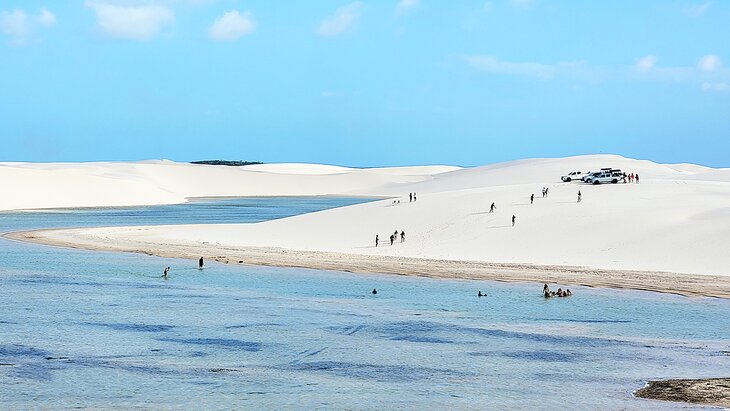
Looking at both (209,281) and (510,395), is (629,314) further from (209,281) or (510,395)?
(209,281)

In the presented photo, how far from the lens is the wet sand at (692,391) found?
48.7 feet

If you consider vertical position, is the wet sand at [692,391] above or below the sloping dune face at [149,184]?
below

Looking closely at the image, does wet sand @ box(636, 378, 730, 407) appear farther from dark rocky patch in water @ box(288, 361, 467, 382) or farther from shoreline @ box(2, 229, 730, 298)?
shoreline @ box(2, 229, 730, 298)

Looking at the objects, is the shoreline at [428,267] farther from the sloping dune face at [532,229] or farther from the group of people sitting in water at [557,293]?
the group of people sitting in water at [557,293]

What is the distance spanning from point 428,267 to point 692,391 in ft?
66.2

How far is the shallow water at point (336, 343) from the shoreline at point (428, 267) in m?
1.59

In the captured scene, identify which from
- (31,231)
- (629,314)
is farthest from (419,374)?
(31,231)

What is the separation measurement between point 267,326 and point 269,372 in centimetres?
508

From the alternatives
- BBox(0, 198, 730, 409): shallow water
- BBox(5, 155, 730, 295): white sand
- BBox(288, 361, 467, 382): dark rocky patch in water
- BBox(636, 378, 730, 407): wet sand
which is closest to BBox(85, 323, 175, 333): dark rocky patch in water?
BBox(0, 198, 730, 409): shallow water

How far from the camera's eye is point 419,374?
17.4 metres

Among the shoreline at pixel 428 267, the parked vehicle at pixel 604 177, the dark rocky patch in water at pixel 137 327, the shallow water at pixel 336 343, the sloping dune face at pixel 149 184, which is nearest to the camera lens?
the shallow water at pixel 336 343

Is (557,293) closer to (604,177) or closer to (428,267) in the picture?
(428,267)

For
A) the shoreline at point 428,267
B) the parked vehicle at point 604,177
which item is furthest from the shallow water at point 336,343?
the parked vehicle at point 604,177

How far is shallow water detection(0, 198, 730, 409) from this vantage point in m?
15.8
